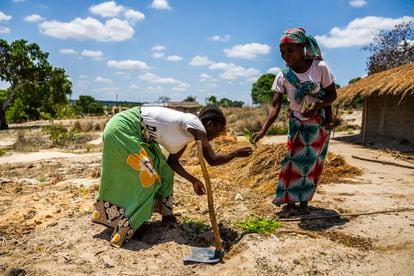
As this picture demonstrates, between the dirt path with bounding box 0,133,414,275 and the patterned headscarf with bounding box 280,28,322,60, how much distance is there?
1416 millimetres

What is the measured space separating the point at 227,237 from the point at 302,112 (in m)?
1.21

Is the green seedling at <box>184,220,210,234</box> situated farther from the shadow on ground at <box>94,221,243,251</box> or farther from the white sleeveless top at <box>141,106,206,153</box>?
the white sleeveless top at <box>141,106,206,153</box>

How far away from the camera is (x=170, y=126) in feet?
8.86

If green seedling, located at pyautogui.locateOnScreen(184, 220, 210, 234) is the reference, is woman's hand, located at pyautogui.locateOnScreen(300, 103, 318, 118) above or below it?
above

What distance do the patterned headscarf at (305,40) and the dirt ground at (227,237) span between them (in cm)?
141

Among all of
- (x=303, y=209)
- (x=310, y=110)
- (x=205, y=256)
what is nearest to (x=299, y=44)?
(x=310, y=110)

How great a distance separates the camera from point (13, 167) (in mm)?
6793

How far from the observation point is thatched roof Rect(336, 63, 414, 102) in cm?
914

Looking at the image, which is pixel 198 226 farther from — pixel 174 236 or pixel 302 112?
pixel 302 112

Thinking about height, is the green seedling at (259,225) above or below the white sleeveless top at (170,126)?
below

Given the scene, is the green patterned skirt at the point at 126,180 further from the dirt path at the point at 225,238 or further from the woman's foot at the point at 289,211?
the woman's foot at the point at 289,211

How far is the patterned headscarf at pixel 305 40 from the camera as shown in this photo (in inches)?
114

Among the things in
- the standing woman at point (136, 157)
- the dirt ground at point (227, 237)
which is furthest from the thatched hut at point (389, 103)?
the standing woman at point (136, 157)

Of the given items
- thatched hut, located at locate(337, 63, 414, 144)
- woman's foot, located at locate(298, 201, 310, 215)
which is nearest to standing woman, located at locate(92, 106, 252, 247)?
woman's foot, located at locate(298, 201, 310, 215)
